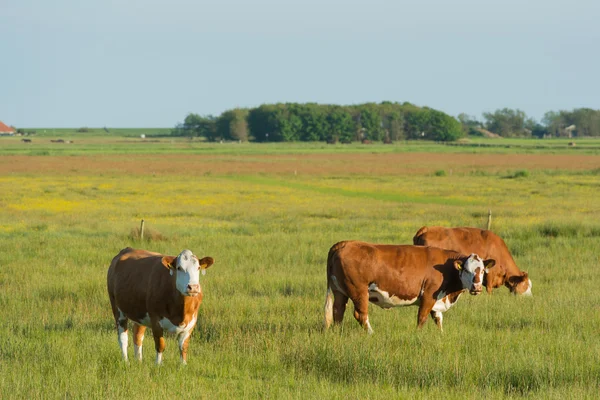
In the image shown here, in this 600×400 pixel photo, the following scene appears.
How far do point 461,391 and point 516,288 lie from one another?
7.94m

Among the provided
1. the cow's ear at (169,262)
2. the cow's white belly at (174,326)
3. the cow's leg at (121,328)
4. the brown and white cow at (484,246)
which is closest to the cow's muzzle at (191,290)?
the cow's ear at (169,262)

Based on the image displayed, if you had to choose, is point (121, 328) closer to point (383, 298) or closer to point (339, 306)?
point (339, 306)

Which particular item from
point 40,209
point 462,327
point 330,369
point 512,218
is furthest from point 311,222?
point 330,369

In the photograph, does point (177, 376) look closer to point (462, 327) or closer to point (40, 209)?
point (462, 327)

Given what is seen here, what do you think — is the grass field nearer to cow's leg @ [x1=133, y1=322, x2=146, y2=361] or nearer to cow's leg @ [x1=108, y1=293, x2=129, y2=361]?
cow's leg @ [x1=108, y1=293, x2=129, y2=361]

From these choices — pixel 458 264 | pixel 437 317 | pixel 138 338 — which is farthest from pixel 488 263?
pixel 138 338

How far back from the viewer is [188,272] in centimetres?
1004

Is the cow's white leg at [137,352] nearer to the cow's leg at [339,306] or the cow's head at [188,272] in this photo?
the cow's head at [188,272]

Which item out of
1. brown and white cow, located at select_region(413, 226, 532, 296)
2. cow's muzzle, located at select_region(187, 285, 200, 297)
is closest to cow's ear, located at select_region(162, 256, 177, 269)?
cow's muzzle, located at select_region(187, 285, 200, 297)

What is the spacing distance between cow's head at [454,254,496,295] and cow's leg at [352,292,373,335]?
1534 millimetres

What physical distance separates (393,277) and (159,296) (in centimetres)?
418

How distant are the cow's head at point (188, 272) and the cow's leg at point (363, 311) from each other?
3.57m

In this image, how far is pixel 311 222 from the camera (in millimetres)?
33438

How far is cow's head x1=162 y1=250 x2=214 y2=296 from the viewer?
994cm
